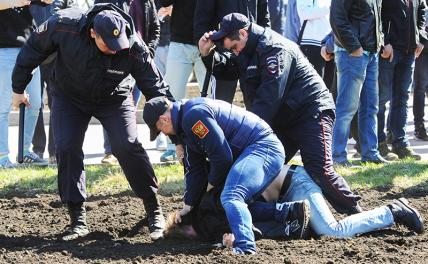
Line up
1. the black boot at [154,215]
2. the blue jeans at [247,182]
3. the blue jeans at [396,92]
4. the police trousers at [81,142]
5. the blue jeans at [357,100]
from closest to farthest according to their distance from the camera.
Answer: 1. the blue jeans at [247,182]
2. the police trousers at [81,142]
3. the black boot at [154,215]
4. the blue jeans at [357,100]
5. the blue jeans at [396,92]

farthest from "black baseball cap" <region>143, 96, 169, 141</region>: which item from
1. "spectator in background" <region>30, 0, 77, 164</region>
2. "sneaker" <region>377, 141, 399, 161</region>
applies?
"sneaker" <region>377, 141, 399, 161</region>

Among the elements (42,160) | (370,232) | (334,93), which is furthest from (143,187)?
(334,93)

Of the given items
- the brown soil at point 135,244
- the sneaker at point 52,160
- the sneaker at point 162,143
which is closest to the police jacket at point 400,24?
the brown soil at point 135,244

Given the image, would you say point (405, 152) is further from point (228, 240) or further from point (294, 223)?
point (228, 240)

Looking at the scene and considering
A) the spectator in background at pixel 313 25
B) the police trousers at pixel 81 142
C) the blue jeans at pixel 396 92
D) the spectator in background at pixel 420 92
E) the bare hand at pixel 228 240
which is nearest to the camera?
Result: the bare hand at pixel 228 240

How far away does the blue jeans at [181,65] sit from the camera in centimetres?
1096

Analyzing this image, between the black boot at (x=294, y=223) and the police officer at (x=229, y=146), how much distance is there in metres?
0.34

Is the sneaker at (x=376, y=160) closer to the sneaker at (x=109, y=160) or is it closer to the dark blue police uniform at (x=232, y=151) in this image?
the sneaker at (x=109, y=160)

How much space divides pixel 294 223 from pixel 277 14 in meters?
4.42

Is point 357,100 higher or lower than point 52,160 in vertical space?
higher

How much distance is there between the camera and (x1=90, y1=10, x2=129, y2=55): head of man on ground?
7551 millimetres

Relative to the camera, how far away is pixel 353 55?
408 inches

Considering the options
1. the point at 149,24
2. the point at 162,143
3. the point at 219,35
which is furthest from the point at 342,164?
the point at 219,35

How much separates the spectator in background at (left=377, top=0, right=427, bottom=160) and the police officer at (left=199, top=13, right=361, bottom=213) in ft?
10.7
